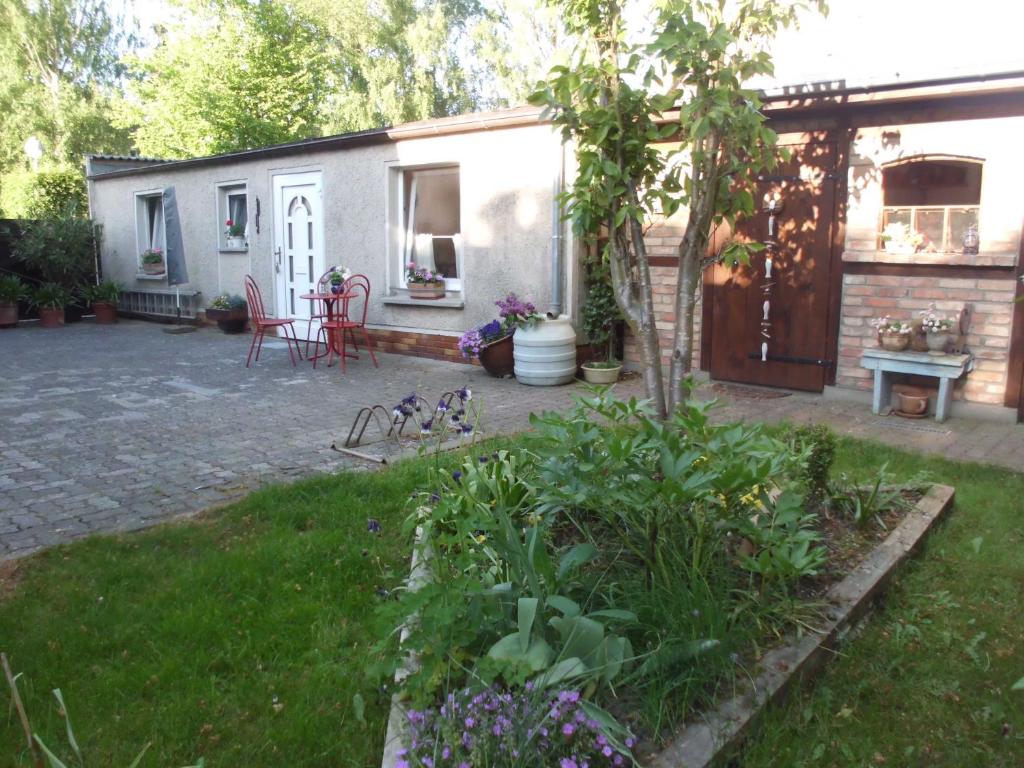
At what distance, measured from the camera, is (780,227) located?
6.61 meters

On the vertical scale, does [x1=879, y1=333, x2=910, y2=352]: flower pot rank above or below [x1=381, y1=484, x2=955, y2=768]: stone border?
above

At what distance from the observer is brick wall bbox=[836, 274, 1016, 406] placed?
569 centimetres

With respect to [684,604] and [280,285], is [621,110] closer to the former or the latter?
[684,604]

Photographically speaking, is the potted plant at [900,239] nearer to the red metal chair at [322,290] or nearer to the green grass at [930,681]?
the green grass at [930,681]

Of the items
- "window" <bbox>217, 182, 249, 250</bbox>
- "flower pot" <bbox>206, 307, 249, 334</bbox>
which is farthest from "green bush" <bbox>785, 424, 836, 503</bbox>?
"window" <bbox>217, 182, 249, 250</bbox>

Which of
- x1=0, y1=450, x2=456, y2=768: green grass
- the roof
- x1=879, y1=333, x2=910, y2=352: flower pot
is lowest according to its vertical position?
x1=0, y1=450, x2=456, y2=768: green grass

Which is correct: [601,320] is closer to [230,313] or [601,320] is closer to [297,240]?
[297,240]

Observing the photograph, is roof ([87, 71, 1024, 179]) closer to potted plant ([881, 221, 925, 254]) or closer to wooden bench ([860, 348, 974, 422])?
potted plant ([881, 221, 925, 254])

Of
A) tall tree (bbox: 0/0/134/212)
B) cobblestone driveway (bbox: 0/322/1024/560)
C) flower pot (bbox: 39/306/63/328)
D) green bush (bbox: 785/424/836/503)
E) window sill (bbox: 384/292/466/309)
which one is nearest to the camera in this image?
green bush (bbox: 785/424/836/503)

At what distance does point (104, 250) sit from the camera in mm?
14664

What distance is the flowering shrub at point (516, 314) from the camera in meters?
7.37

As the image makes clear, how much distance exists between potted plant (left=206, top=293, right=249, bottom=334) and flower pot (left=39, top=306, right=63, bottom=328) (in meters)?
2.92

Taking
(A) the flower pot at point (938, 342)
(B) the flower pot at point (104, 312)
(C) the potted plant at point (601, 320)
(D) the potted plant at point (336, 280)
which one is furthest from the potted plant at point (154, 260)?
(A) the flower pot at point (938, 342)

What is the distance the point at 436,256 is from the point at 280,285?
275 centimetres
